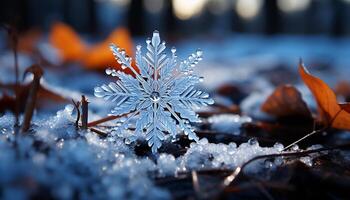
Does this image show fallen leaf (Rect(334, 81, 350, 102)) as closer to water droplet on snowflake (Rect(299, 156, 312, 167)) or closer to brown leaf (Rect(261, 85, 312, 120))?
brown leaf (Rect(261, 85, 312, 120))

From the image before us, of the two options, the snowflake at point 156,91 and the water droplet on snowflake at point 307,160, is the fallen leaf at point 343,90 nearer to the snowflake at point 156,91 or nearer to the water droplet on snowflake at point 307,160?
the water droplet on snowflake at point 307,160

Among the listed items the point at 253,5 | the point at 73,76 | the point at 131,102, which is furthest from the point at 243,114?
the point at 253,5

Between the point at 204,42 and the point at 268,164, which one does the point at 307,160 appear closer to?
the point at 268,164

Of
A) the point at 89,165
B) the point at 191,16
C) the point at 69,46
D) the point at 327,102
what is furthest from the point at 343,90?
the point at 191,16

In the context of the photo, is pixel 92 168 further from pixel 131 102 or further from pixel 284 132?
A: pixel 284 132

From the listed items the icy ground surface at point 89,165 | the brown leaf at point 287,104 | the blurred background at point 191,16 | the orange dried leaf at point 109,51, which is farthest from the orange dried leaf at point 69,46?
the icy ground surface at point 89,165

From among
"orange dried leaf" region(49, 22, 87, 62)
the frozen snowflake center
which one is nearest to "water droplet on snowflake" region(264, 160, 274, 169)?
the frozen snowflake center
